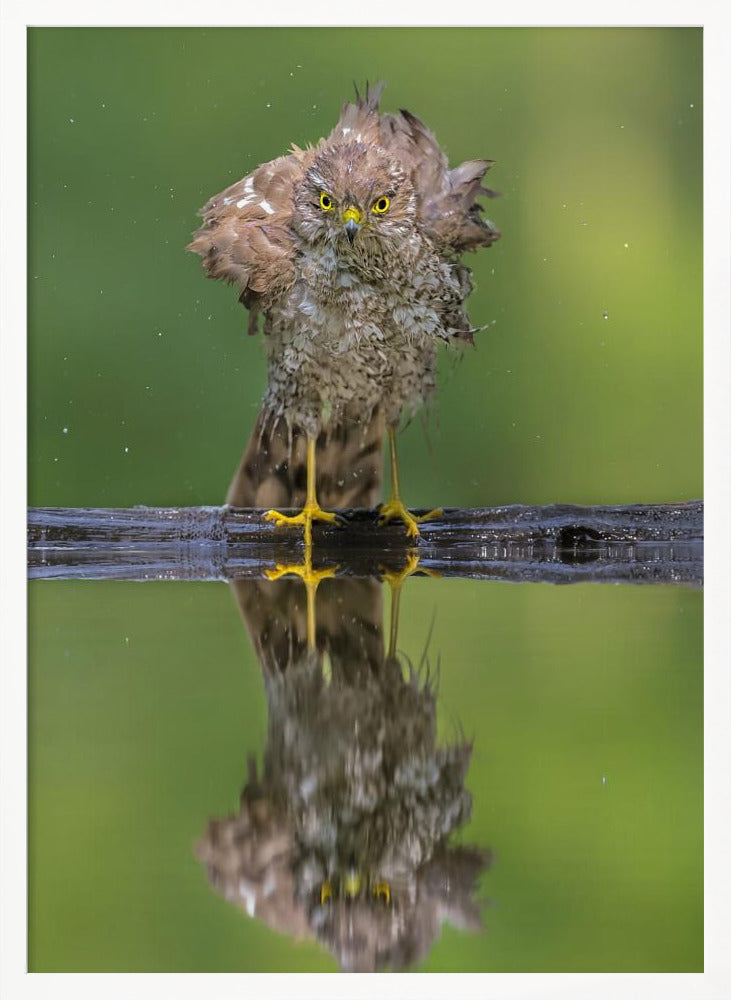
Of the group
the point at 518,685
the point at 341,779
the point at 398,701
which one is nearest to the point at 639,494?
the point at 518,685

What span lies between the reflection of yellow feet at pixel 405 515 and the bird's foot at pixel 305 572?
14.1 inches

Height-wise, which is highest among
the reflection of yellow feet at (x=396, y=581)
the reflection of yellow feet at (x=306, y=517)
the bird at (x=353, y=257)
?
the bird at (x=353, y=257)

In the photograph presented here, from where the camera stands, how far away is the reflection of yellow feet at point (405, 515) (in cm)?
340

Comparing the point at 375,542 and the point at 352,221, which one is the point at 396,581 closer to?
the point at 375,542

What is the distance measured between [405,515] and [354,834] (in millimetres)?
1973

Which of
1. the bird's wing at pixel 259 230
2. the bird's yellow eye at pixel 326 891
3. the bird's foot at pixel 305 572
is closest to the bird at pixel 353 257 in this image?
the bird's wing at pixel 259 230

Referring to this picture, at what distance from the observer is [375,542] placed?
11.3ft

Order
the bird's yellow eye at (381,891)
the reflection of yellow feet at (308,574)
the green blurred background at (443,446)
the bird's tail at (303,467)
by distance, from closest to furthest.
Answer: the bird's yellow eye at (381,891)
the green blurred background at (443,446)
the reflection of yellow feet at (308,574)
the bird's tail at (303,467)

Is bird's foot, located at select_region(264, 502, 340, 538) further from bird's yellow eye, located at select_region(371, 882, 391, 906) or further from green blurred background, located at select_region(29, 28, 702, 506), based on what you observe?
bird's yellow eye, located at select_region(371, 882, 391, 906)

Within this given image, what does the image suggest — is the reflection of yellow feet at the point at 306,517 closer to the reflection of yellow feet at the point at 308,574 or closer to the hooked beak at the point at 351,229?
the reflection of yellow feet at the point at 308,574

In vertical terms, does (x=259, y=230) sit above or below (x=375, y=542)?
above

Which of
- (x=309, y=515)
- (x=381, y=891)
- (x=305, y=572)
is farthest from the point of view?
(x=309, y=515)

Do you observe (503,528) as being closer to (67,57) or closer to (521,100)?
(521,100)

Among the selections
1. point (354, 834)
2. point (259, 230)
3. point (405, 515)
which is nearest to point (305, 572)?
point (405, 515)
